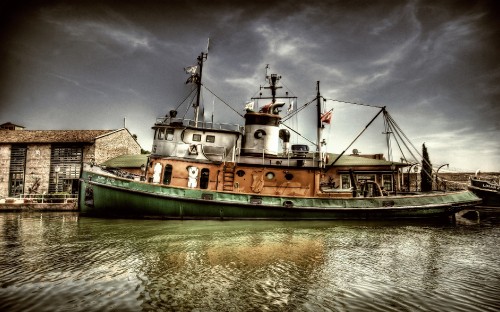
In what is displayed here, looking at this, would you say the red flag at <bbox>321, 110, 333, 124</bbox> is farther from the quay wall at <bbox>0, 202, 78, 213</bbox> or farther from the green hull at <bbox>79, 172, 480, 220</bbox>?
the quay wall at <bbox>0, 202, 78, 213</bbox>

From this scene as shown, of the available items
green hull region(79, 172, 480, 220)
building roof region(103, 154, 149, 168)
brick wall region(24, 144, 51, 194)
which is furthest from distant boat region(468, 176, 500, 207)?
brick wall region(24, 144, 51, 194)

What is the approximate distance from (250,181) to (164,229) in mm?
5608

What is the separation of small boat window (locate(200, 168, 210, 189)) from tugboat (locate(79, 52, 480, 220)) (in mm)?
55

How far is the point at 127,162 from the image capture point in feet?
95.5

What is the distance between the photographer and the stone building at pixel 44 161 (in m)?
27.6

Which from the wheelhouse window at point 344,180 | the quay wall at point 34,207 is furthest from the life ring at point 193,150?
the wheelhouse window at point 344,180

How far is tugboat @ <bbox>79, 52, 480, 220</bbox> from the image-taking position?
44.7ft

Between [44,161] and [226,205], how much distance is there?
24.7 m

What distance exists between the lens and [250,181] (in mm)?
15070

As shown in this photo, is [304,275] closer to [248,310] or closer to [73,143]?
[248,310]

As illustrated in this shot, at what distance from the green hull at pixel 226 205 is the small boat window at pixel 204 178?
1.11 meters

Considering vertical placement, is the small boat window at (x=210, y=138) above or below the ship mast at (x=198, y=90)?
below

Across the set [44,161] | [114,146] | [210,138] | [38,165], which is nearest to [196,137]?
[210,138]

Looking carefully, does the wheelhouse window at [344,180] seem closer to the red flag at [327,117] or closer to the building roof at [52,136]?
the red flag at [327,117]
